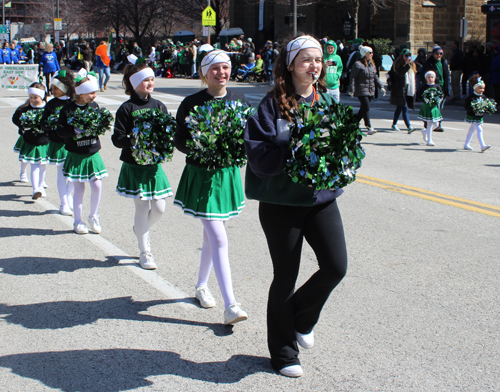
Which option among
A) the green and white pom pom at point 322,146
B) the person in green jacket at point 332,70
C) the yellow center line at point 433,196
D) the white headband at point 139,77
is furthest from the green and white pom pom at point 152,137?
the person in green jacket at point 332,70

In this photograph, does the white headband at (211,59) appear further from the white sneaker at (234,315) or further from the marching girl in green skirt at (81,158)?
the marching girl in green skirt at (81,158)

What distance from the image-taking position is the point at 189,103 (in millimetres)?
4176

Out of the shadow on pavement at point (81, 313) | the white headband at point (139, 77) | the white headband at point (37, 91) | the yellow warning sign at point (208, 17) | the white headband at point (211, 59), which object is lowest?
the shadow on pavement at point (81, 313)

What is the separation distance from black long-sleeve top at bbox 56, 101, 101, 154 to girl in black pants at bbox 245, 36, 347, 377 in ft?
10.7

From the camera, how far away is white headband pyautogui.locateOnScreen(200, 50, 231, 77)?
4.10 metres

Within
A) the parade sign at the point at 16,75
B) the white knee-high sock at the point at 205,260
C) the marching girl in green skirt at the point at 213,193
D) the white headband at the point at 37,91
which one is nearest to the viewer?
the marching girl in green skirt at the point at 213,193

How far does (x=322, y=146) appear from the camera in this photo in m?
3.07

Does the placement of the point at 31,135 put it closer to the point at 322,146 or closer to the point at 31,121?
the point at 31,121

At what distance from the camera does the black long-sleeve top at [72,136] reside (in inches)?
239

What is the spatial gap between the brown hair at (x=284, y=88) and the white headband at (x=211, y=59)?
2.72 ft

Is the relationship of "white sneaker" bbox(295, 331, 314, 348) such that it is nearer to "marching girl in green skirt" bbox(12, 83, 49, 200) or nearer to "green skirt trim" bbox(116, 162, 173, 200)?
"green skirt trim" bbox(116, 162, 173, 200)

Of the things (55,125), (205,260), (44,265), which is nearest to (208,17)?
(55,125)

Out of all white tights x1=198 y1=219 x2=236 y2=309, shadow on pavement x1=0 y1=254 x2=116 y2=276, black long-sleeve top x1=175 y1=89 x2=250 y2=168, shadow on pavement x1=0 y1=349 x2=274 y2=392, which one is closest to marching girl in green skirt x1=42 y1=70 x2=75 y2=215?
shadow on pavement x1=0 y1=254 x2=116 y2=276

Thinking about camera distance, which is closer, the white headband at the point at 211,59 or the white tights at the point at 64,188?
the white headband at the point at 211,59
